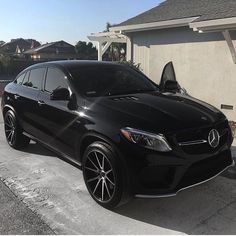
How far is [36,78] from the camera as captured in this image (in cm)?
594

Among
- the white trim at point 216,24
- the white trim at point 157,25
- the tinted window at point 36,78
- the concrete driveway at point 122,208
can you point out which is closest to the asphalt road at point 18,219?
the concrete driveway at point 122,208

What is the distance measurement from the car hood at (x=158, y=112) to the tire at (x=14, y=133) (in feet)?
7.94

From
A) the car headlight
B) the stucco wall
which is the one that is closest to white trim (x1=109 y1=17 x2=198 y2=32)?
the stucco wall

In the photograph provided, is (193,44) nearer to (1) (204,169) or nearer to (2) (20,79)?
(2) (20,79)

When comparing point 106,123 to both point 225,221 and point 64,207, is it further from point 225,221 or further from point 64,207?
point 225,221

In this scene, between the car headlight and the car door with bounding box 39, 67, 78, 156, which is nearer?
the car headlight

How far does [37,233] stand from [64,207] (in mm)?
620

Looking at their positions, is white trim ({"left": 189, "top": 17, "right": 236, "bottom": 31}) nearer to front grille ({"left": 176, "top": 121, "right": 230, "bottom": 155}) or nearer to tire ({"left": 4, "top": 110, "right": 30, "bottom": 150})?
front grille ({"left": 176, "top": 121, "right": 230, "bottom": 155})

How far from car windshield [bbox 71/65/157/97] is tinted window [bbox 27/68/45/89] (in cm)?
83

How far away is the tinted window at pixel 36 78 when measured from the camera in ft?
18.9

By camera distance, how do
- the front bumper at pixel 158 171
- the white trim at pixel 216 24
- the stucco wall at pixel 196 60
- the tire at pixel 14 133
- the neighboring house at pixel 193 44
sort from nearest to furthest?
the front bumper at pixel 158 171, the tire at pixel 14 133, the white trim at pixel 216 24, the neighboring house at pixel 193 44, the stucco wall at pixel 196 60

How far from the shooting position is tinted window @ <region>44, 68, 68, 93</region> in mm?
5108

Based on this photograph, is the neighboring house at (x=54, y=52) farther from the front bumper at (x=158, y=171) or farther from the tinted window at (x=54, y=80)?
the front bumper at (x=158, y=171)

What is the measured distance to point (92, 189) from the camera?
4.36 meters
